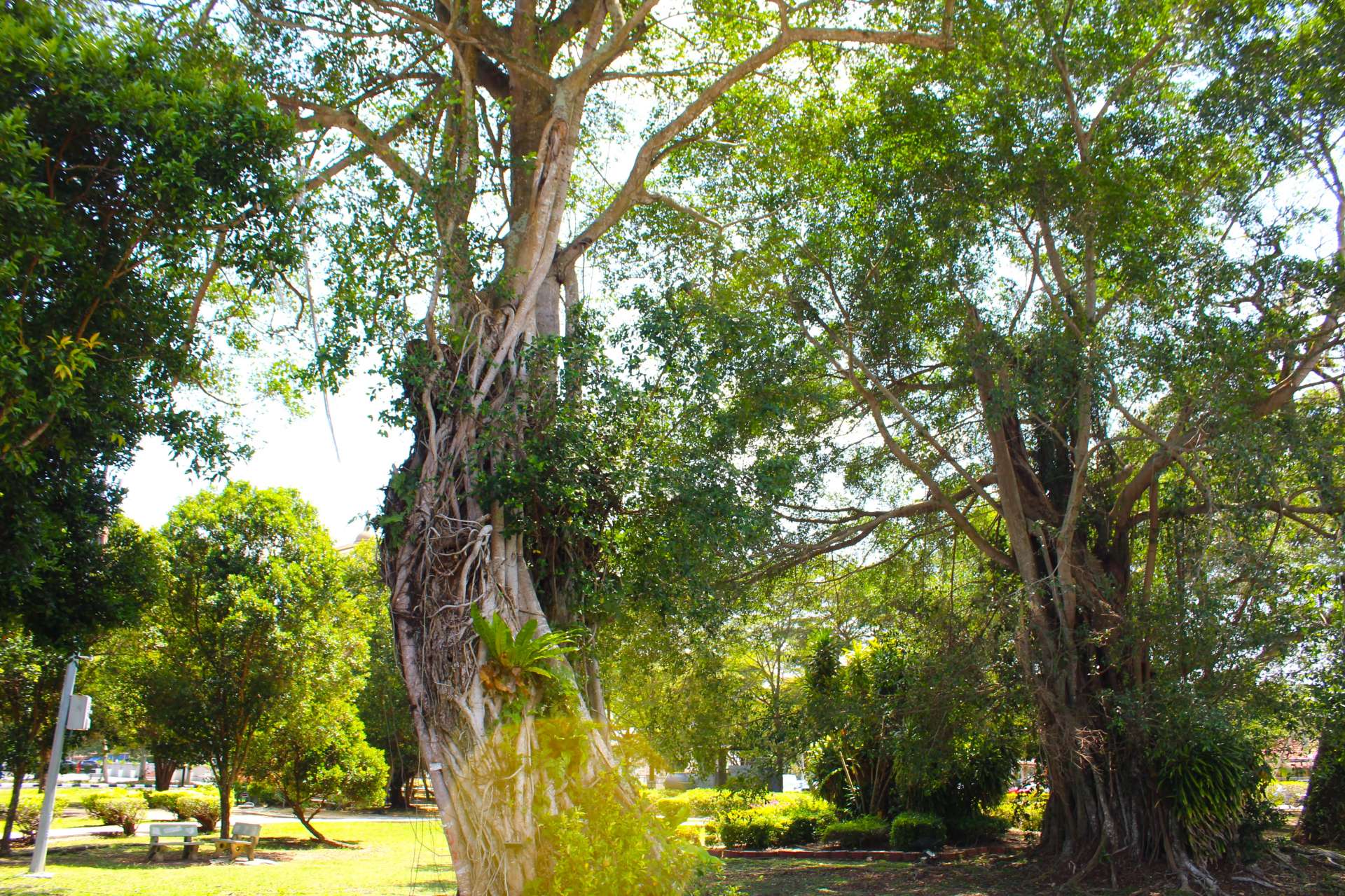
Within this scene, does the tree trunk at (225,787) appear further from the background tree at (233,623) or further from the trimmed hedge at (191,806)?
the trimmed hedge at (191,806)

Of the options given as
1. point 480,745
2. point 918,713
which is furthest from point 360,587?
point 480,745

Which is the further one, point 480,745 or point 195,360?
point 195,360

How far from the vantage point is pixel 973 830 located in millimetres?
14922

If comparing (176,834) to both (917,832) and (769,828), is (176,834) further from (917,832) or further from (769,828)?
(917,832)

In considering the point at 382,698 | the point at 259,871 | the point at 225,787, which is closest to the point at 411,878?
the point at 259,871

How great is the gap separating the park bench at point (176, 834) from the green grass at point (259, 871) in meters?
0.27

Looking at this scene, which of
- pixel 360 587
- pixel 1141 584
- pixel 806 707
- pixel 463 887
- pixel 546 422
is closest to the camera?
pixel 463 887

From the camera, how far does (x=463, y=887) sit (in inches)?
267

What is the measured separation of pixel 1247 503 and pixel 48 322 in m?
9.96

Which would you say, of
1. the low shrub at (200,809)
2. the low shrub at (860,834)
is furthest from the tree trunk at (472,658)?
the low shrub at (200,809)

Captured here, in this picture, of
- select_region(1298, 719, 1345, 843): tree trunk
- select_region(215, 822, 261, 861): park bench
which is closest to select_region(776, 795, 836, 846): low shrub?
select_region(1298, 719, 1345, 843): tree trunk

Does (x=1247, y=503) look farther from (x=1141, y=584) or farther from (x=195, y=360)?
(x=195, y=360)

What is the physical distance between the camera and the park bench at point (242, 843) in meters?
14.9

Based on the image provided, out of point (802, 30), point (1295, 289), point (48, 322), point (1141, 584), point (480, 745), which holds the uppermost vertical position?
point (802, 30)
